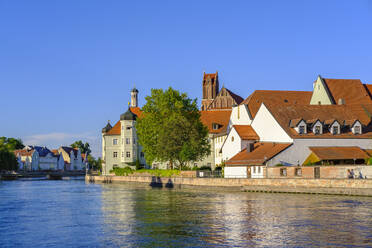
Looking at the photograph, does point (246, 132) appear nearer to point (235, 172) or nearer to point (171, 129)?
point (235, 172)

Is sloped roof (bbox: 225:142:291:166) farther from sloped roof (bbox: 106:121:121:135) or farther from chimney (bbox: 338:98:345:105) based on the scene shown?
sloped roof (bbox: 106:121:121:135)

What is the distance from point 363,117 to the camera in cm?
6681

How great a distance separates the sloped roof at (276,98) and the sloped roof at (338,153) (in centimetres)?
2190

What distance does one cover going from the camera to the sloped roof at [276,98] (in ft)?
274

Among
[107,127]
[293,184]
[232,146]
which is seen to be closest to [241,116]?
[232,146]

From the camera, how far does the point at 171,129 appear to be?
77625 mm

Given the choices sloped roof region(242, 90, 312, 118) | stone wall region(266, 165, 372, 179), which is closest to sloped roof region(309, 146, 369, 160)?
stone wall region(266, 165, 372, 179)

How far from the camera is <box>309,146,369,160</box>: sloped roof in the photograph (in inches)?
2286

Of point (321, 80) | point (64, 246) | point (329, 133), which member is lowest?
point (64, 246)

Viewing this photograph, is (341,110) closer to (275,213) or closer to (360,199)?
(360,199)

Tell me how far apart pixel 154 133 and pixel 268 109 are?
75.0 ft

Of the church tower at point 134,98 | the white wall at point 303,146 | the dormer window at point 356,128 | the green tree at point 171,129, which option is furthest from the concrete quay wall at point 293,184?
the church tower at point 134,98

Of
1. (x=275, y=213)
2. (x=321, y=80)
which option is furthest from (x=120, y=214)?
(x=321, y=80)

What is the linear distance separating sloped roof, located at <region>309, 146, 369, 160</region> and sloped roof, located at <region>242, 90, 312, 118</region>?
862 inches
